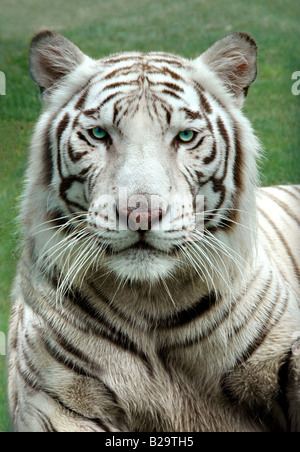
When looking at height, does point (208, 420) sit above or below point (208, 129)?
below

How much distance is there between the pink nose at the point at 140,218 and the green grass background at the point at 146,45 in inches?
32.9

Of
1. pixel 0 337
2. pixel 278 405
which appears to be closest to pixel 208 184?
pixel 278 405

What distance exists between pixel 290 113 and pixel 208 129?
148cm

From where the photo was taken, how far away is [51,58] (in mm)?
1776

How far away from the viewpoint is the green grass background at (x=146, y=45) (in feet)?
8.32

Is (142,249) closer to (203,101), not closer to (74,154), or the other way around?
(74,154)

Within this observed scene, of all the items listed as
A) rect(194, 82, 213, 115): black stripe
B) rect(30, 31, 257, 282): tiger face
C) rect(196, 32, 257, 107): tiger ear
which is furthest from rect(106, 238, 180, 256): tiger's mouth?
rect(196, 32, 257, 107): tiger ear

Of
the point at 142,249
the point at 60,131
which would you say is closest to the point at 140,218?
the point at 142,249

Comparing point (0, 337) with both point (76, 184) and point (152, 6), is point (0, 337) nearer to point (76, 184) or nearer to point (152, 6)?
point (76, 184)

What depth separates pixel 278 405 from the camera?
1.82 metres

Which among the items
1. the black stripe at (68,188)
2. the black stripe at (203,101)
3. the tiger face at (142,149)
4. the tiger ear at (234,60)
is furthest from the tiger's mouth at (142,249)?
the tiger ear at (234,60)

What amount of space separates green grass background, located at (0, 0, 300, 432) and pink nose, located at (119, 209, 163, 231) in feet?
2.74

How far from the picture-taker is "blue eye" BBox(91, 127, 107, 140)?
5.37 ft

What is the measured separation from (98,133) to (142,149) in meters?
0.14
